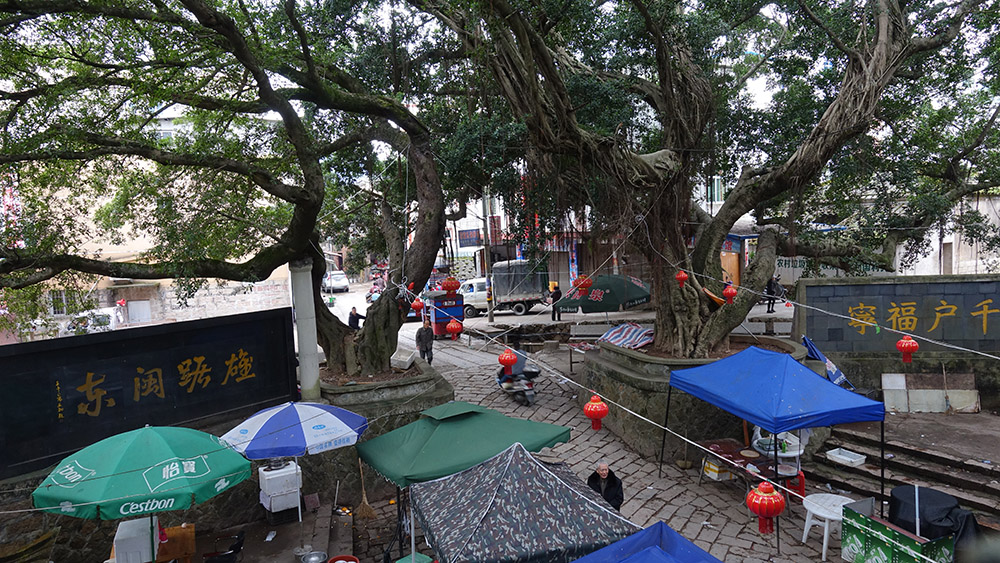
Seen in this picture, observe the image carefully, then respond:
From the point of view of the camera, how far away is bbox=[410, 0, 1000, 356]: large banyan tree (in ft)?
30.4

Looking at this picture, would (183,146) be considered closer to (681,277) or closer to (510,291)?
(681,277)

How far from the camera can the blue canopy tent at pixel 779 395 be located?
6504 millimetres

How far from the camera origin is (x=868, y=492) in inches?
303

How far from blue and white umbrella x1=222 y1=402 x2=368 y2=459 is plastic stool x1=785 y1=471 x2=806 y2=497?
542 cm

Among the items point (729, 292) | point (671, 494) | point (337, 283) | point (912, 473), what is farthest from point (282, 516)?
Result: point (337, 283)

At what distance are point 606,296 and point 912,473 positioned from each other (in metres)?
7.59

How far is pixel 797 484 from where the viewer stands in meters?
7.59

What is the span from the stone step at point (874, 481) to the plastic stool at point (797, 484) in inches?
30.5

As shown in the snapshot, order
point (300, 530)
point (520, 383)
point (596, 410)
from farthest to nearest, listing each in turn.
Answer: point (520, 383)
point (300, 530)
point (596, 410)

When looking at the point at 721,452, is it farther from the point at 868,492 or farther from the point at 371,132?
the point at 371,132

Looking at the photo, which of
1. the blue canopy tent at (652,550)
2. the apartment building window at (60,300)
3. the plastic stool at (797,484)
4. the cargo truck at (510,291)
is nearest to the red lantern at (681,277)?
the plastic stool at (797,484)

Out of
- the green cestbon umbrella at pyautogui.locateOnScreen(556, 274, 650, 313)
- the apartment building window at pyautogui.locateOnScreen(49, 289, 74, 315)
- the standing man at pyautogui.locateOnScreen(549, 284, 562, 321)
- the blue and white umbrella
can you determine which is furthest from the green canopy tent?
the standing man at pyautogui.locateOnScreen(549, 284, 562, 321)

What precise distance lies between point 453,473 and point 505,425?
94cm

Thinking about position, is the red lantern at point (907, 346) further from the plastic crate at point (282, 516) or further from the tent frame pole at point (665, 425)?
the plastic crate at point (282, 516)
